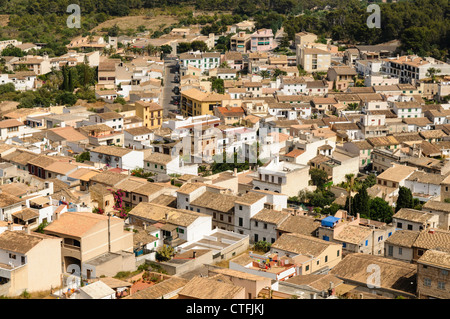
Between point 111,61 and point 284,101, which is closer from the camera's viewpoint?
point 284,101

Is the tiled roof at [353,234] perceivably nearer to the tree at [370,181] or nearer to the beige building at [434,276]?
the beige building at [434,276]

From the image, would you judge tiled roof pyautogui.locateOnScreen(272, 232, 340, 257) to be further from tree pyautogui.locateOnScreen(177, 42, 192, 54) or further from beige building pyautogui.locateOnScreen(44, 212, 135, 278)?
tree pyautogui.locateOnScreen(177, 42, 192, 54)

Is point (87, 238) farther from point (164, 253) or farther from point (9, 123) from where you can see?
point (9, 123)

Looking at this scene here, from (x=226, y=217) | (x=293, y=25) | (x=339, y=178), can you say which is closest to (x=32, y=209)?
(x=226, y=217)

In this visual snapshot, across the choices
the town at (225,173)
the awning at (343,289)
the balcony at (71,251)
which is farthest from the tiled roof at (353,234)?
the balcony at (71,251)

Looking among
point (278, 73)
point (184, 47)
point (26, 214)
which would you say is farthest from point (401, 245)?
point (184, 47)

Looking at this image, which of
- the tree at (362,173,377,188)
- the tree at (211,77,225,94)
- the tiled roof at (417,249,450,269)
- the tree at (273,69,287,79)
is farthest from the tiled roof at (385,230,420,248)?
the tree at (273,69,287,79)
